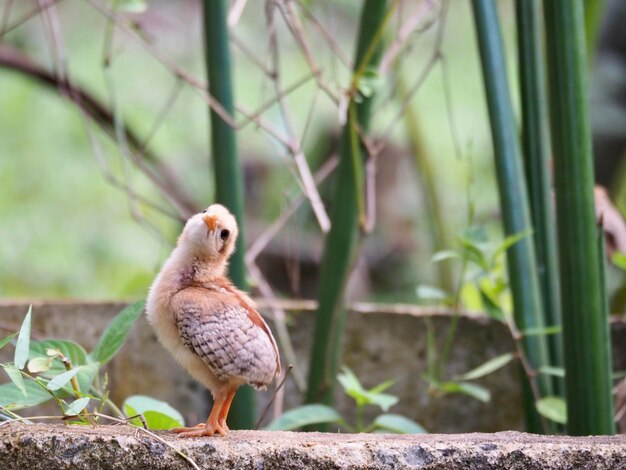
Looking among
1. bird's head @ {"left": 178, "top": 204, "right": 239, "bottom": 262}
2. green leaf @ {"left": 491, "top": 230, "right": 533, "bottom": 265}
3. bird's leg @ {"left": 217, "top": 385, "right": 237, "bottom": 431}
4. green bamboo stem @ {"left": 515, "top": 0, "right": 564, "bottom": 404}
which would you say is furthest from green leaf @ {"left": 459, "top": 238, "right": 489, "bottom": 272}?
bird's leg @ {"left": 217, "top": 385, "right": 237, "bottom": 431}

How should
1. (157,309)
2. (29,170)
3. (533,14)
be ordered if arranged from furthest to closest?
(29,170)
(533,14)
(157,309)

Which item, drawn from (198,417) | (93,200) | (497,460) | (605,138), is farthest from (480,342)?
(93,200)

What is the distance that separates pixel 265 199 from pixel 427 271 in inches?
37.0

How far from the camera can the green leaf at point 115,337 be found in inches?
46.7

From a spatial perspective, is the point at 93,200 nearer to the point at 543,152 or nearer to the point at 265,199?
the point at 265,199

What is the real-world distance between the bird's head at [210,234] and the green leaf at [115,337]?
0.36 ft

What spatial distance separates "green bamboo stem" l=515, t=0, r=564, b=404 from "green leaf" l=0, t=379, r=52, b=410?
93 cm

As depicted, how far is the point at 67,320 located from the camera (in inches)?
76.5

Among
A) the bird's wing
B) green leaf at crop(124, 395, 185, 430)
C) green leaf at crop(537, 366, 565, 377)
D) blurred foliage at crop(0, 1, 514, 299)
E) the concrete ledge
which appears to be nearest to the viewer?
the concrete ledge

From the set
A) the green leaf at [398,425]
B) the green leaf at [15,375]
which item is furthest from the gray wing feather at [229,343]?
the green leaf at [398,425]

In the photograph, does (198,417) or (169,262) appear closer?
(169,262)

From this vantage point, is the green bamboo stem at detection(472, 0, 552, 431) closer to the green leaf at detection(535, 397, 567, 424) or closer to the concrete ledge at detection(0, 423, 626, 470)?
the green leaf at detection(535, 397, 567, 424)

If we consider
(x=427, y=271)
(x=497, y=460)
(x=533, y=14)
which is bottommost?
(x=427, y=271)

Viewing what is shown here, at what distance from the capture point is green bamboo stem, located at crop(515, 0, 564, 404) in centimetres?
166
